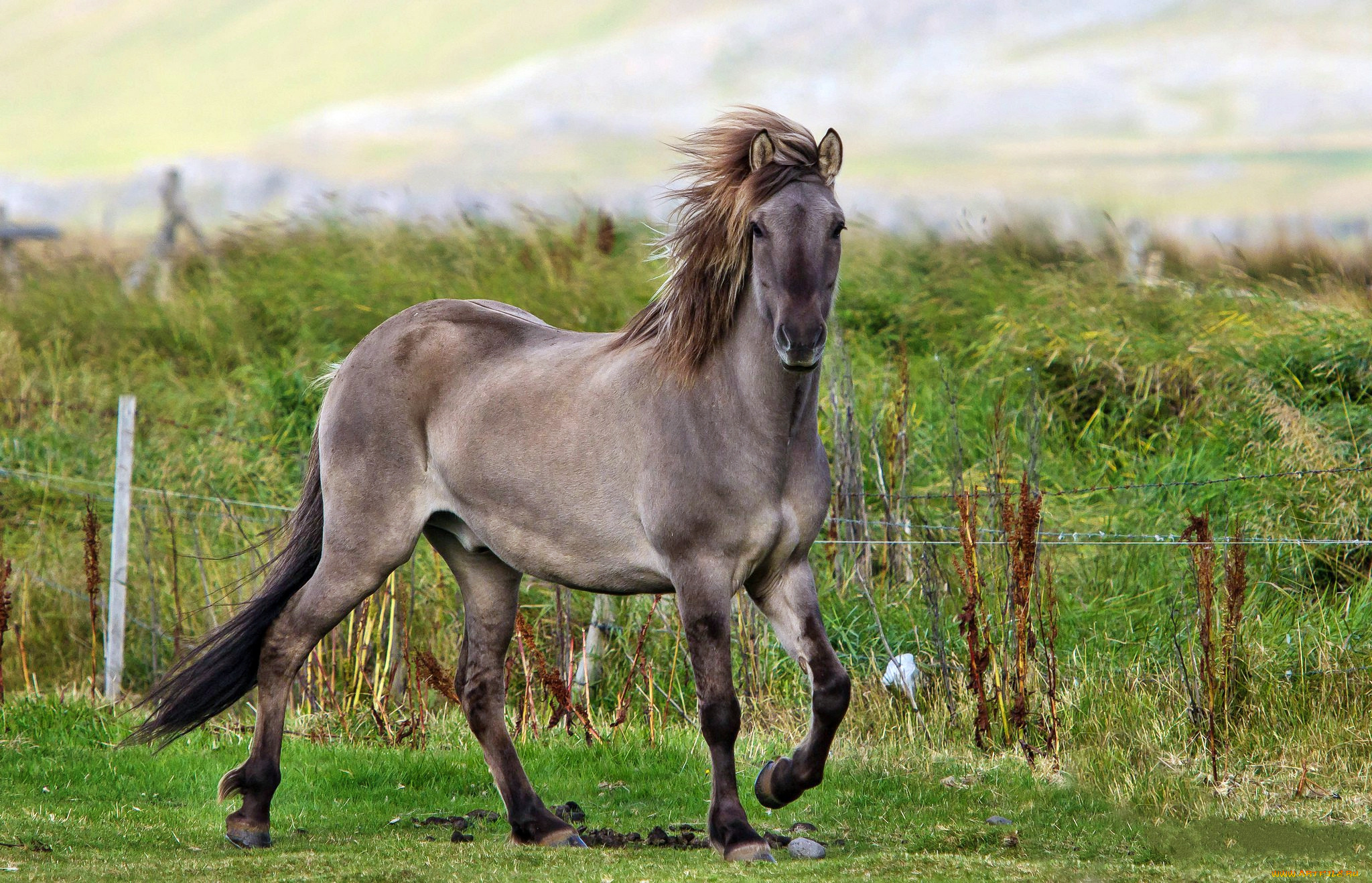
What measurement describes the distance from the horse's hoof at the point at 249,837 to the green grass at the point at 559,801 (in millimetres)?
58

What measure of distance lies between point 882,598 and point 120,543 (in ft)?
14.3

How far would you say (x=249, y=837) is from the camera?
4.80 metres

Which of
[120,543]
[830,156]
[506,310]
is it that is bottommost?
[120,543]

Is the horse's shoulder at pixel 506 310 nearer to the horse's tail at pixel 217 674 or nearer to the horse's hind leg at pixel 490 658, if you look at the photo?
the horse's hind leg at pixel 490 658

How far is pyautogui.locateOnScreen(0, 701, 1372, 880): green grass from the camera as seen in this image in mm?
4281

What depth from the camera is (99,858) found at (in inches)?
178

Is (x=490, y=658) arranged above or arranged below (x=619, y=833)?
above

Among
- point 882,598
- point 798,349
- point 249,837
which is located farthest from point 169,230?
point 798,349

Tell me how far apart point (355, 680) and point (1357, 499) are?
18.0 feet

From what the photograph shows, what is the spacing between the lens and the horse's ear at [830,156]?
4469 millimetres

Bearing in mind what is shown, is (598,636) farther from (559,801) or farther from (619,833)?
(619,833)

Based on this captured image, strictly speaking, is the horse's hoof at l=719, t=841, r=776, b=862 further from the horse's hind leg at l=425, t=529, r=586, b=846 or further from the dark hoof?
the horse's hind leg at l=425, t=529, r=586, b=846

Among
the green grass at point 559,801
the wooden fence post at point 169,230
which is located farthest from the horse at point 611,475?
the wooden fence post at point 169,230

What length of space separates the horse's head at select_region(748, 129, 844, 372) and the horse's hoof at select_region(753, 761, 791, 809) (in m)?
1.37
